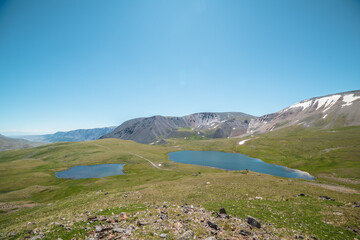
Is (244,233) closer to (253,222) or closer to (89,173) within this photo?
(253,222)

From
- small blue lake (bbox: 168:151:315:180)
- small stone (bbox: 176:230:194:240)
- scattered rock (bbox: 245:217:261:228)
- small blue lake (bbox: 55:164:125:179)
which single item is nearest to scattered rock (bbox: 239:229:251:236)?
scattered rock (bbox: 245:217:261:228)

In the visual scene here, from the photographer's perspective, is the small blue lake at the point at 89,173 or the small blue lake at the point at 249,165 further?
the small blue lake at the point at 89,173

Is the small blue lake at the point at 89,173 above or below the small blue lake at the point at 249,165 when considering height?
below

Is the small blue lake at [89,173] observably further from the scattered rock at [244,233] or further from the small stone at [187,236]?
the scattered rock at [244,233]

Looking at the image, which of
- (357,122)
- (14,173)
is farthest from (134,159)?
(357,122)

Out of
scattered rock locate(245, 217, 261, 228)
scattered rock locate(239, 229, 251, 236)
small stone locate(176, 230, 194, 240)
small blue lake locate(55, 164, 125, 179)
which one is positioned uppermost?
small stone locate(176, 230, 194, 240)

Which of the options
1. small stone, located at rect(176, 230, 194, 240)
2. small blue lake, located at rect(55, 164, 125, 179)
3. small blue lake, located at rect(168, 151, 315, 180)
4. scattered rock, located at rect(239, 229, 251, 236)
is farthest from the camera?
small blue lake, located at rect(55, 164, 125, 179)

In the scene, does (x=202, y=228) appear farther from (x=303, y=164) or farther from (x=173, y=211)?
(x=303, y=164)

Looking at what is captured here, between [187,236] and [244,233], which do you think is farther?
[244,233]

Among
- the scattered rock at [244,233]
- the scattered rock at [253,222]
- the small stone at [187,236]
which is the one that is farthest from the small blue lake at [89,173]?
the scattered rock at [244,233]

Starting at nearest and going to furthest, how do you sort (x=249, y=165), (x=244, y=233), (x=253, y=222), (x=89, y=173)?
1. (x=244, y=233)
2. (x=253, y=222)
3. (x=89, y=173)
4. (x=249, y=165)

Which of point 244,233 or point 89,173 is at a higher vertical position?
point 244,233

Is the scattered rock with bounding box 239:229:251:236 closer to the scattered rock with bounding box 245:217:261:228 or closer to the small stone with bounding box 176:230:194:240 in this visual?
the scattered rock with bounding box 245:217:261:228

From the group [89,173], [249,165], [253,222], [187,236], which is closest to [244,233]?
[253,222]
